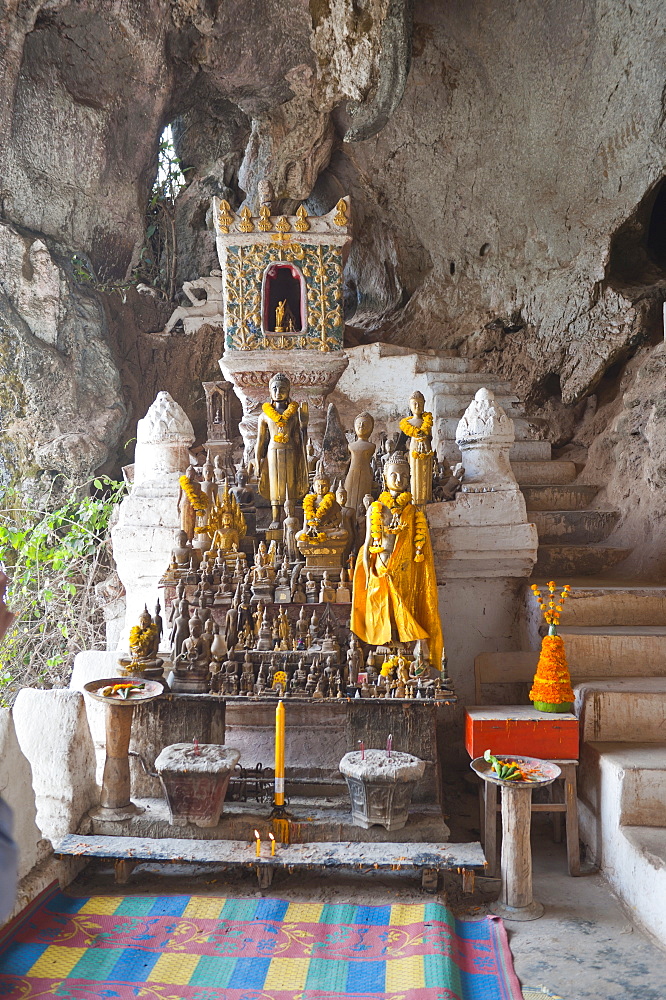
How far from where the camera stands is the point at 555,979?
12.5 ft

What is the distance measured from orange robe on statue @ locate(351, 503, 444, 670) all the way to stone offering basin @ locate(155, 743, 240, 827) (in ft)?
4.65

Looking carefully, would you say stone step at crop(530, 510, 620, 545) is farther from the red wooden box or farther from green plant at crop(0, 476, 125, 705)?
green plant at crop(0, 476, 125, 705)

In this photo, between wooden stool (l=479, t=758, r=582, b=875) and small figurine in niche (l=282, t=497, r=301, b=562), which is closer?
wooden stool (l=479, t=758, r=582, b=875)

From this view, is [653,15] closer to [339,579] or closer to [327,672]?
[339,579]

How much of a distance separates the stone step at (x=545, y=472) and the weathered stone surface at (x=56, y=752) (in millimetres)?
6579

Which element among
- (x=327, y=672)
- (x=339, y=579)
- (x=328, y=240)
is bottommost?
(x=327, y=672)

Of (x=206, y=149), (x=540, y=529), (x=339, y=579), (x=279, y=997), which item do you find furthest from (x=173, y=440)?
(x=206, y=149)

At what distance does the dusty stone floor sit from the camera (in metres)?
3.80

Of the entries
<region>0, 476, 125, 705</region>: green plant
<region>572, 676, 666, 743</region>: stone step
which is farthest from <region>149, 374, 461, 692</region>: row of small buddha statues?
<region>0, 476, 125, 705</region>: green plant

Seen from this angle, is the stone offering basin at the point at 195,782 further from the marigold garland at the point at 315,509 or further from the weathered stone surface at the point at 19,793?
the marigold garland at the point at 315,509

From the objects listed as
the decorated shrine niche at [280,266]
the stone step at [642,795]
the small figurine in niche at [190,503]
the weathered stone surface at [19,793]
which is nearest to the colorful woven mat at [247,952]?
the weathered stone surface at [19,793]

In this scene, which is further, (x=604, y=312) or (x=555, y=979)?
(x=604, y=312)

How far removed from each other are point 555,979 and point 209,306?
1324 centimetres

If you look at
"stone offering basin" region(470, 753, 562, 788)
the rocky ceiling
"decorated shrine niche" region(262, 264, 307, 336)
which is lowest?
"stone offering basin" region(470, 753, 562, 788)
